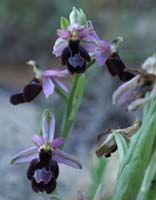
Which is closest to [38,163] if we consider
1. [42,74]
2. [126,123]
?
[42,74]

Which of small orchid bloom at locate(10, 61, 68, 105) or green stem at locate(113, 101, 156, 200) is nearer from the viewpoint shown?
green stem at locate(113, 101, 156, 200)

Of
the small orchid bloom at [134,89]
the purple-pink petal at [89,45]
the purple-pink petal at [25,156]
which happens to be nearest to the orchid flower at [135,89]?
the small orchid bloom at [134,89]

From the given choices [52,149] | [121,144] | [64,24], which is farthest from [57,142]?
[64,24]

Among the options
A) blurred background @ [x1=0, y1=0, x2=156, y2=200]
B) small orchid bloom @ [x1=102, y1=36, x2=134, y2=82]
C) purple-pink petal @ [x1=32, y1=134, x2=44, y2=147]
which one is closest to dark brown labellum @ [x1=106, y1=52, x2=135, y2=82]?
small orchid bloom @ [x1=102, y1=36, x2=134, y2=82]

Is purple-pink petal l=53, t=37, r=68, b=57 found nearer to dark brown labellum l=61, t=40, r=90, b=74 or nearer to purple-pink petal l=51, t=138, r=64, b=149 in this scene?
dark brown labellum l=61, t=40, r=90, b=74

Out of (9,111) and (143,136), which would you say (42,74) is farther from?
(9,111)

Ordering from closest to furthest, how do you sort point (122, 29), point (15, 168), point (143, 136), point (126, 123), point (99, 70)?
point (143, 136) < point (15, 168) < point (126, 123) < point (99, 70) < point (122, 29)
